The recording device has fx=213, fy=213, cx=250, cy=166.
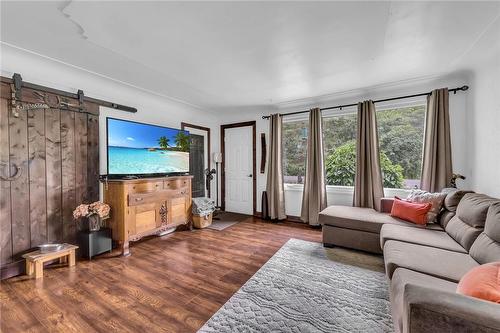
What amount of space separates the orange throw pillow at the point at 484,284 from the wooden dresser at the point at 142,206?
3.19m

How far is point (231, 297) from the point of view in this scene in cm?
189

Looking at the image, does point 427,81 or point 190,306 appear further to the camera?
point 427,81

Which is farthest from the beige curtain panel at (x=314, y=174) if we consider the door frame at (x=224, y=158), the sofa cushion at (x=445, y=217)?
the sofa cushion at (x=445, y=217)

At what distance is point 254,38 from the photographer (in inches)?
79.7

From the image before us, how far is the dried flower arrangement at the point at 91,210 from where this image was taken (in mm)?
2596

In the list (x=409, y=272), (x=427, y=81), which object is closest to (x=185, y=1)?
(x=409, y=272)

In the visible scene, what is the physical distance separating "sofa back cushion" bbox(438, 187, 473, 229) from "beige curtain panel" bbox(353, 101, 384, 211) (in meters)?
0.89

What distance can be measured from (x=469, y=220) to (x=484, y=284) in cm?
136

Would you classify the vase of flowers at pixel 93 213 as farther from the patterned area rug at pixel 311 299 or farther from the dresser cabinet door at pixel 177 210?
the patterned area rug at pixel 311 299

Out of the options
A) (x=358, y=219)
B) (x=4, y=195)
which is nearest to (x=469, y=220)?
(x=358, y=219)

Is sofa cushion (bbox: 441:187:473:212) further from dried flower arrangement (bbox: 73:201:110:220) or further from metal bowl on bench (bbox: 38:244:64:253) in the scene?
metal bowl on bench (bbox: 38:244:64:253)

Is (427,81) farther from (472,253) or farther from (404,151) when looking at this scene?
(472,253)

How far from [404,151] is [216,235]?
3.37 m

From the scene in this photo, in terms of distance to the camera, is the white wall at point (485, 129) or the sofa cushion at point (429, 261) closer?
the sofa cushion at point (429, 261)
